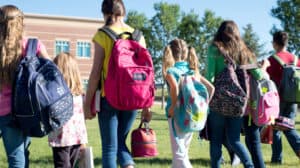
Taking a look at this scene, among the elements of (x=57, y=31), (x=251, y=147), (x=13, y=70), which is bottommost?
(x=251, y=147)

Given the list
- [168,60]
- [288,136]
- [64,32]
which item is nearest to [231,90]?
[168,60]

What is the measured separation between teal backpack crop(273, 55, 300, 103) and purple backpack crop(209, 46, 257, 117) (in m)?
1.82

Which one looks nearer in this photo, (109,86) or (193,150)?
(109,86)

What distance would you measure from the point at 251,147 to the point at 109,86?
7.09ft

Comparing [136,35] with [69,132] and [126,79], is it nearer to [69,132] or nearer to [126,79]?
[126,79]

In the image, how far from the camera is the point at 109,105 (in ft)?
14.0

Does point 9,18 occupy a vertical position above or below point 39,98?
above

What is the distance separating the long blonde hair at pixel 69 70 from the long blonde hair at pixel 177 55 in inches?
40.7

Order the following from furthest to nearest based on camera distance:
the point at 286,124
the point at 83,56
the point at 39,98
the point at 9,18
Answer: the point at 83,56
the point at 286,124
the point at 9,18
the point at 39,98

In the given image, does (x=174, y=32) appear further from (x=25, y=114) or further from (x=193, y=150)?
(x=25, y=114)

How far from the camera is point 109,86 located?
421cm

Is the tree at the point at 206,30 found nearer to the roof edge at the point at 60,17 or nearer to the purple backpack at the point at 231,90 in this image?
the roof edge at the point at 60,17

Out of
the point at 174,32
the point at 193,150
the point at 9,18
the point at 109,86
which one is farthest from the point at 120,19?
the point at 174,32

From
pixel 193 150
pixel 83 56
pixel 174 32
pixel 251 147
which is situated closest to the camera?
pixel 251 147
